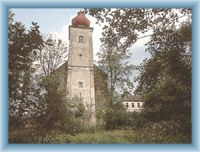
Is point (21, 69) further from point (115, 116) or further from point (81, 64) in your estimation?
point (115, 116)

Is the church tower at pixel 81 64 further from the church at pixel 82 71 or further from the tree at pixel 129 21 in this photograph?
the tree at pixel 129 21

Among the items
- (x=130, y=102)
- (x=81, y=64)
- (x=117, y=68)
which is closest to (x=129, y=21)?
(x=117, y=68)

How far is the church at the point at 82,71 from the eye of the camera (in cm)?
478

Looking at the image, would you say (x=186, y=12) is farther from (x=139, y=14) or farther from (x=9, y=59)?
(x=9, y=59)

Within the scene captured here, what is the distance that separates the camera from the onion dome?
4.77 meters

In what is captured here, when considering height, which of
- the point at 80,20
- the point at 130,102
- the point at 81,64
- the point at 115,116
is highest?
the point at 80,20

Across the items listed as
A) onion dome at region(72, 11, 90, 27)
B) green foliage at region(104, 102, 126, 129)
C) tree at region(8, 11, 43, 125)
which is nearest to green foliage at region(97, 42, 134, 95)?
green foliage at region(104, 102, 126, 129)

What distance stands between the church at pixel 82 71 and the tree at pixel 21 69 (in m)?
0.25

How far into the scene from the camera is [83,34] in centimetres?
478

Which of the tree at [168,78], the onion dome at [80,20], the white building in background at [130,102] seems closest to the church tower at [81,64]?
the onion dome at [80,20]

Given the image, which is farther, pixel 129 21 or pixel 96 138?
pixel 129 21

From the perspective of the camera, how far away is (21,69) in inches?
190

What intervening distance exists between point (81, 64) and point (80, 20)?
0.33 m

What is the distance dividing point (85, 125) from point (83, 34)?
0.69 m
